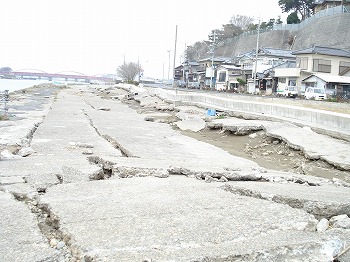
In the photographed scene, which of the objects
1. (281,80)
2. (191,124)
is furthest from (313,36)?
(191,124)

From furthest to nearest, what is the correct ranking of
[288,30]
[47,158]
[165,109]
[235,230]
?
[288,30] < [165,109] < [47,158] < [235,230]

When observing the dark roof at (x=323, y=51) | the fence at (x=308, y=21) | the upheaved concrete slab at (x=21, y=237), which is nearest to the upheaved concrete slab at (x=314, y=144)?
the upheaved concrete slab at (x=21, y=237)

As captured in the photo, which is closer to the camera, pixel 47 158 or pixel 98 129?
pixel 47 158

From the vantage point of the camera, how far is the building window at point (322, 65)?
37531 millimetres

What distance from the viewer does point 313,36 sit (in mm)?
50875

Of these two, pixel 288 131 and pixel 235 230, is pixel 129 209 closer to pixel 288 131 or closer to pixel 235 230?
pixel 235 230

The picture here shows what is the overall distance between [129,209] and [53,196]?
88 centimetres

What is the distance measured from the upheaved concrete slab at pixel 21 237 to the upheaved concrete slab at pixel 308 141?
5.82 metres

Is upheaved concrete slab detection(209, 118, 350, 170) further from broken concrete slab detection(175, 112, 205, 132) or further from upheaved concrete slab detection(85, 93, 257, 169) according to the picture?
upheaved concrete slab detection(85, 93, 257, 169)

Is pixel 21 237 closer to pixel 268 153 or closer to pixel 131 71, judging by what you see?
pixel 268 153

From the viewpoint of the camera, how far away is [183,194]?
3756 millimetres

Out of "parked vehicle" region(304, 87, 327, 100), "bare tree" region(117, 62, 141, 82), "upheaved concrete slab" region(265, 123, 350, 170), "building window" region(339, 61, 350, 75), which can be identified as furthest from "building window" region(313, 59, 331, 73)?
"bare tree" region(117, 62, 141, 82)

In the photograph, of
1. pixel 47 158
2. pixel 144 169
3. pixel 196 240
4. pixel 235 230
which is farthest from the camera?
pixel 47 158

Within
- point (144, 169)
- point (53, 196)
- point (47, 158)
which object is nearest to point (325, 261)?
point (53, 196)
